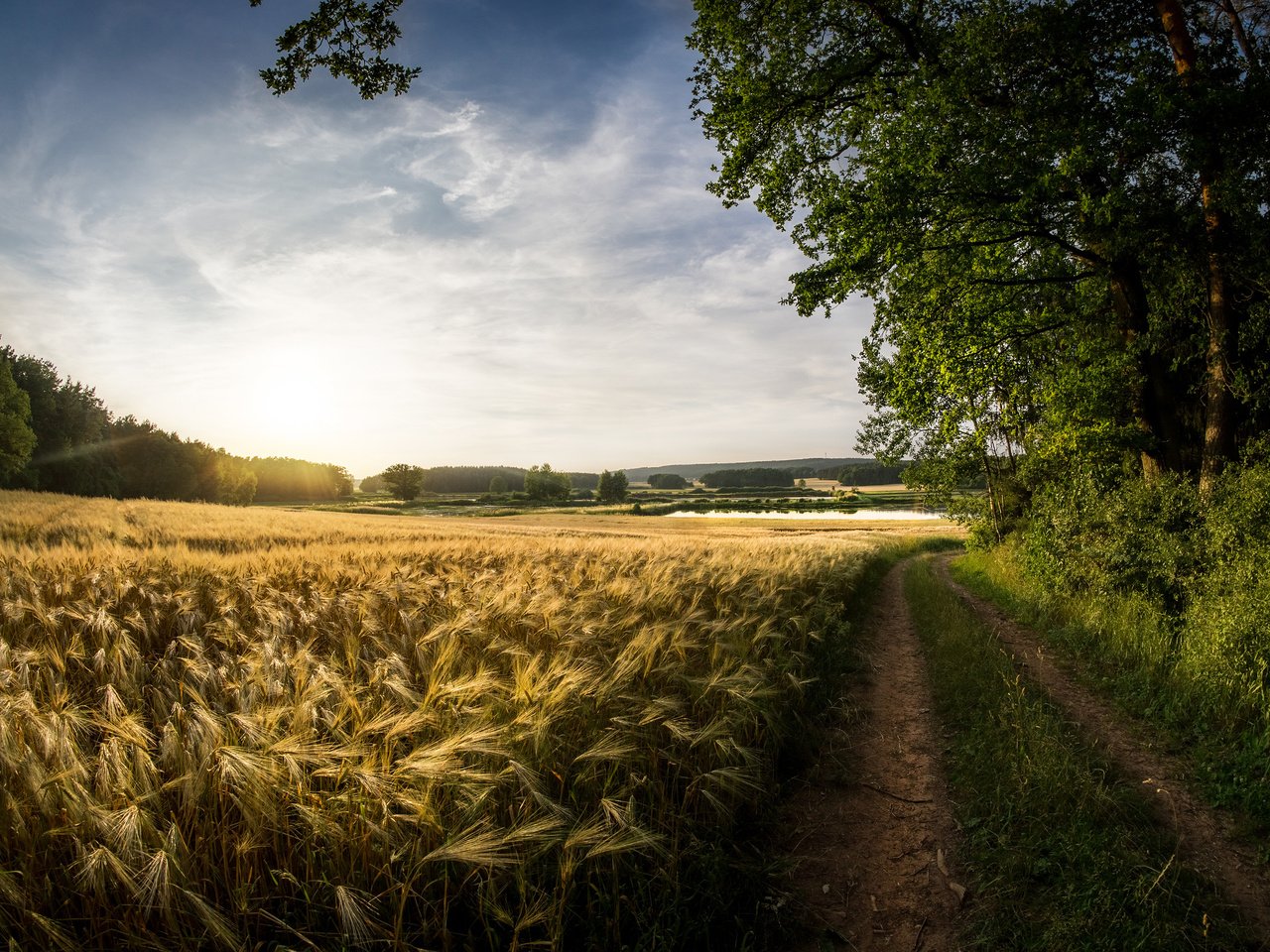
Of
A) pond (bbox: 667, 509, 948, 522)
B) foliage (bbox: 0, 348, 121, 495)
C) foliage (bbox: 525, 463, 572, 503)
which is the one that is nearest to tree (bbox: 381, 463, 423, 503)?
foliage (bbox: 525, 463, 572, 503)

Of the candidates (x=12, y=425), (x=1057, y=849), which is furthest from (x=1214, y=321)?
(x=12, y=425)

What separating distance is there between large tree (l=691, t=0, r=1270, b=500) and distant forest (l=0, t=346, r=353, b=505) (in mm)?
63849

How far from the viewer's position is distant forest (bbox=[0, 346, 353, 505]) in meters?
46.8

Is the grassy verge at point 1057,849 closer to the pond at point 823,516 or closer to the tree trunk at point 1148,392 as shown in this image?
the tree trunk at point 1148,392

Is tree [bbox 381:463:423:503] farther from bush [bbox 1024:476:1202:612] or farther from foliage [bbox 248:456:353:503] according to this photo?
bush [bbox 1024:476:1202:612]

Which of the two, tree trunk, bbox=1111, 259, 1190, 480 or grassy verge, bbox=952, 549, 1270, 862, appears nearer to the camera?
grassy verge, bbox=952, 549, 1270, 862

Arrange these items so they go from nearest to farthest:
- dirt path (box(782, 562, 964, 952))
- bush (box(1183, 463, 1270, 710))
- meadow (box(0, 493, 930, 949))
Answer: meadow (box(0, 493, 930, 949))
dirt path (box(782, 562, 964, 952))
bush (box(1183, 463, 1270, 710))

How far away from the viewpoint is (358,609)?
5.43m

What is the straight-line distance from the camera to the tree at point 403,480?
120 m

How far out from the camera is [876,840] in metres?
3.77

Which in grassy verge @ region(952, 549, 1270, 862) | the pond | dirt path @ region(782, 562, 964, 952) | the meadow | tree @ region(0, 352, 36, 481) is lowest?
the pond

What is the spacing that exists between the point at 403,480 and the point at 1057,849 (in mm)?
129698

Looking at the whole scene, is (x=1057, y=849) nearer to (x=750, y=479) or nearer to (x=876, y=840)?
(x=876, y=840)

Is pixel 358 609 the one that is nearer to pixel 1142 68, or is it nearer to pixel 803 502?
pixel 1142 68
